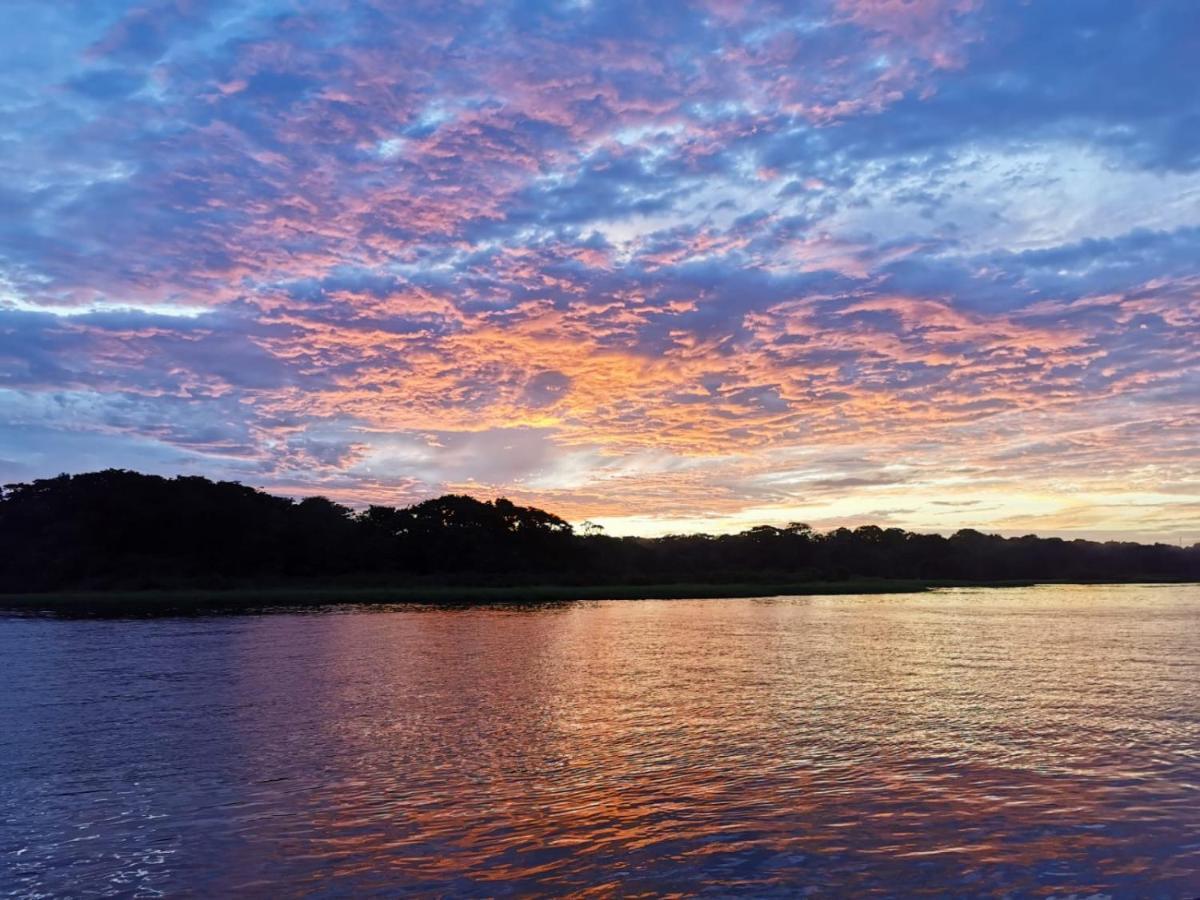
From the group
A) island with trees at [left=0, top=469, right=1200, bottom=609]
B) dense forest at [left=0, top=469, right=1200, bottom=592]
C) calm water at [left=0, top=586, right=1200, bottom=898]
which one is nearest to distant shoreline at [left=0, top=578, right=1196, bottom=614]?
island with trees at [left=0, top=469, right=1200, bottom=609]

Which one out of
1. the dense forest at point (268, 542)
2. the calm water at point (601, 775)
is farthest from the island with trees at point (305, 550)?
the calm water at point (601, 775)

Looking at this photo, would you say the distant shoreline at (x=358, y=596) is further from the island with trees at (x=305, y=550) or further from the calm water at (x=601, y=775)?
the calm water at (x=601, y=775)

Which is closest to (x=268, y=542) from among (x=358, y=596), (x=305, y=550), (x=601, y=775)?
(x=305, y=550)

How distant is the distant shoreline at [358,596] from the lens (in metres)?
85.2

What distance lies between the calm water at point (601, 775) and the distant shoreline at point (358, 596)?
51486 mm

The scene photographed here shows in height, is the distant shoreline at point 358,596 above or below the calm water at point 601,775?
above

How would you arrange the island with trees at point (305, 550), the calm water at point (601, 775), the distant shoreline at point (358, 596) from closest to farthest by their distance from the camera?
the calm water at point (601, 775) < the distant shoreline at point (358, 596) < the island with trees at point (305, 550)

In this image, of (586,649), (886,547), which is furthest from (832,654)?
(886,547)

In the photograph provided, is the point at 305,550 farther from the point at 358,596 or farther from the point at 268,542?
the point at 358,596

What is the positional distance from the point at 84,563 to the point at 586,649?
3718 inches

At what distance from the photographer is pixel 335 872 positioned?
11.9m

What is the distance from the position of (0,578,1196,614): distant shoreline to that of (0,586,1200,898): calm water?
51486 millimetres

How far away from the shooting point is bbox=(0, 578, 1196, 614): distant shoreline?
8525cm

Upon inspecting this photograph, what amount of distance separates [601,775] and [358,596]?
8870cm
